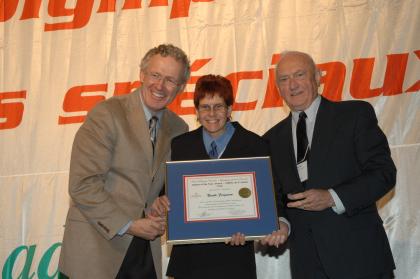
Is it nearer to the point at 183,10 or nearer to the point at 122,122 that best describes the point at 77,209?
the point at 122,122

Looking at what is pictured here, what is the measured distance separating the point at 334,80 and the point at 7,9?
2691mm

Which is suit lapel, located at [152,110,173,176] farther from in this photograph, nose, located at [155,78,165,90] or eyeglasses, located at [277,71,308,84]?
eyeglasses, located at [277,71,308,84]

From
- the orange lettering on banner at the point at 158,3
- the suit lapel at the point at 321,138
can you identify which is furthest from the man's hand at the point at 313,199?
the orange lettering on banner at the point at 158,3

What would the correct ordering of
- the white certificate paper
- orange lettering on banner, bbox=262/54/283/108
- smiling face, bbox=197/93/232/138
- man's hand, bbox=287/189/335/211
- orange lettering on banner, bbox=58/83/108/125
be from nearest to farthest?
man's hand, bbox=287/189/335/211
the white certificate paper
smiling face, bbox=197/93/232/138
orange lettering on banner, bbox=262/54/283/108
orange lettering on banner, bbox=58/83/108/125

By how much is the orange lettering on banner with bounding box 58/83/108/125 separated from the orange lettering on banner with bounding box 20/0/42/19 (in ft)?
2.41

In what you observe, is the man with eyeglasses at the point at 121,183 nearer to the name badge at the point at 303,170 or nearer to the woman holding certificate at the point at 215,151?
the woman holding certificate at the point at 215,151

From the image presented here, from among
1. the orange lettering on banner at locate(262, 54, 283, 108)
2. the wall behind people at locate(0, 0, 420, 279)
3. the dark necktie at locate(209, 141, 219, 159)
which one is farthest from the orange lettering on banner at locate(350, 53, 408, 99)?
the dark necktie at locate(209, 141, 219, 159)

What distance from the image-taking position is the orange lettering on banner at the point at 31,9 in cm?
375

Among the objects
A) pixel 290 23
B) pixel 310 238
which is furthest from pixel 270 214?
pixel 290 23

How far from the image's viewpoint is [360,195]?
200cm

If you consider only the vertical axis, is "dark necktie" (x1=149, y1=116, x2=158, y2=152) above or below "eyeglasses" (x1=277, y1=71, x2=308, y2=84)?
below

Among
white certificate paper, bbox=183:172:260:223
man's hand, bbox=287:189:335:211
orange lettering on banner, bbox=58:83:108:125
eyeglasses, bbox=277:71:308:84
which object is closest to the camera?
man's hand, bbox=287:189:335:211

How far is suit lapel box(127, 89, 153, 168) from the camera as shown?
7.30ft

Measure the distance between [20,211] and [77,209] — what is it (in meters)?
1.56
